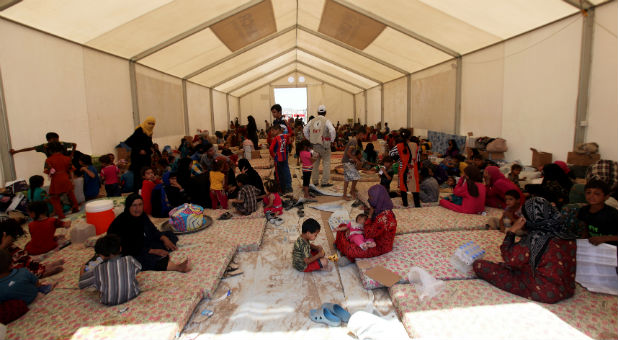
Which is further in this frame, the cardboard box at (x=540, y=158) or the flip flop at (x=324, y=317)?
the cardboard box at (x=540, y=158)

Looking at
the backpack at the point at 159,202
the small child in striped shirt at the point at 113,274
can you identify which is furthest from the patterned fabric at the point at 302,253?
the backpack at the point at 159,202

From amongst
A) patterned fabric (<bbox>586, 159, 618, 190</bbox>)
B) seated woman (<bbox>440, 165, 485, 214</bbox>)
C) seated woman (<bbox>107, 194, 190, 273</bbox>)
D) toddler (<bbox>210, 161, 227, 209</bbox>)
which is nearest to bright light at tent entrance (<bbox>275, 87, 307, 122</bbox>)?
toddler (<bbox>210, 161, 227, 209</bbox>)

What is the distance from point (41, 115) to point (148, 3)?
8.81 ft

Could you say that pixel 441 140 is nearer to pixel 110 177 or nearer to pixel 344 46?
pixel 344 46

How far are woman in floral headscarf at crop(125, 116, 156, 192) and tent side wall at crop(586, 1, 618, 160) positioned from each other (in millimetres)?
7634

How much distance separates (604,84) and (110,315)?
723cm

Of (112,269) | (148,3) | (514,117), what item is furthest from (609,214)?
(148,3)

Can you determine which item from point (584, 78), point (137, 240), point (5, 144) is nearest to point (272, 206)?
point (137, 240)

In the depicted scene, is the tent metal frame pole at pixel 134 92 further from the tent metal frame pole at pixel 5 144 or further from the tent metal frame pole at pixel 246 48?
the tent metal frame pole at pixel 5 144

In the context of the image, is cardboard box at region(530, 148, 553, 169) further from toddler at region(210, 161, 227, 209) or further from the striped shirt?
the striped shirt

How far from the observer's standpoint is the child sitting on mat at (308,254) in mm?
3430

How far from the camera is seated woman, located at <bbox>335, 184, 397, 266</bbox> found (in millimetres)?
3703

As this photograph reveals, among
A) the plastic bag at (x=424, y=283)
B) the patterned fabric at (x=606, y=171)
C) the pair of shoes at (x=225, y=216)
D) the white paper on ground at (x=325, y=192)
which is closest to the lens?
the plastic bag at (x=424, y=283)

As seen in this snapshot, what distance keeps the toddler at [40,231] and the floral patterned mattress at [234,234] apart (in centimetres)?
140
